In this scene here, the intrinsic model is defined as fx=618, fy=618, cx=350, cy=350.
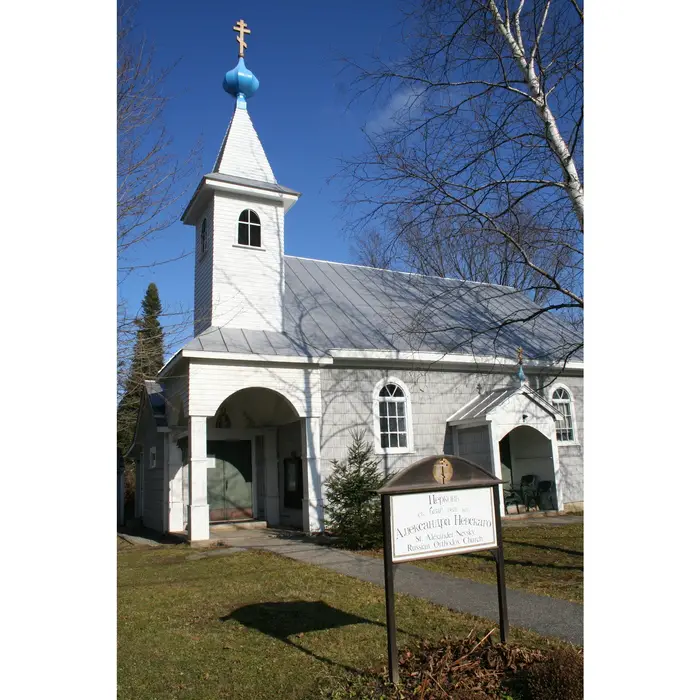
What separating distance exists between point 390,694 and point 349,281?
14.8 meters

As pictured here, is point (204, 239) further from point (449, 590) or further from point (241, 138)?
point (449, 590)

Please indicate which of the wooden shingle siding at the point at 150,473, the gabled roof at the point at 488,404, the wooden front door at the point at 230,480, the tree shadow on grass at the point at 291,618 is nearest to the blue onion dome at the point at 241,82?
the wooden shingle siding at the point at 150,473

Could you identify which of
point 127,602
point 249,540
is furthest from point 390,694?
point 249,540

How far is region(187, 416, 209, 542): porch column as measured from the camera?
40.3 ft

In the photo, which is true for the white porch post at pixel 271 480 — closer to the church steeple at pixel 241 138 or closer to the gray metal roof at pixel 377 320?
the gray metal roof at pixel 377 320

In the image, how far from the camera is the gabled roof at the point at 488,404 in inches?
583

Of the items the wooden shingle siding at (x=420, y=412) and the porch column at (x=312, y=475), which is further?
the wooden shingle siding at (x=420, y=412)

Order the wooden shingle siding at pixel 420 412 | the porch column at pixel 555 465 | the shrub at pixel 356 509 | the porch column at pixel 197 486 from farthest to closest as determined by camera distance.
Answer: the porch column at pixel 555 465, the wooden shingle siding at pixel 420 412, the porch column at pixel 197 486, the shrub at pixel 356 509

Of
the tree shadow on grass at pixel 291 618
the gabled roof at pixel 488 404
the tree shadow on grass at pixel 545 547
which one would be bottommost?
A: the tree shadow on grass at pixel 545 547

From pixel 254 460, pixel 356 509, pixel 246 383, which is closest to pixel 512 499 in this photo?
pixel 356 509

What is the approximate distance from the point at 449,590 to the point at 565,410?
38.1 feet

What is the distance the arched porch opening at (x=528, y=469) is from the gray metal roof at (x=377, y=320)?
2.25 meters

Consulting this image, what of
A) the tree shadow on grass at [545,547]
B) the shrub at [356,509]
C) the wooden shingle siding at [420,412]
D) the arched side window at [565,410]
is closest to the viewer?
the tree shadow on grass at [545,547]
